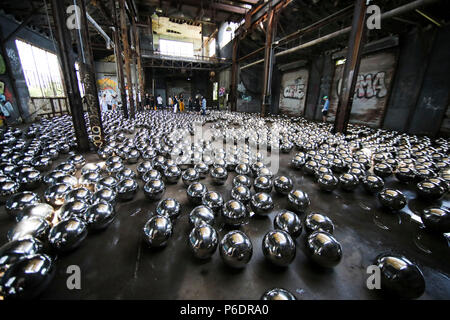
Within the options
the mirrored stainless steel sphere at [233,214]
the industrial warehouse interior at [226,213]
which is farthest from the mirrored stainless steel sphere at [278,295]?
the mirrored stainless steel sphere at [233,214]

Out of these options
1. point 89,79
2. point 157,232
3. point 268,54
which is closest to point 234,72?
point 268,54

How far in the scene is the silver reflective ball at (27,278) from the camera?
982 mm

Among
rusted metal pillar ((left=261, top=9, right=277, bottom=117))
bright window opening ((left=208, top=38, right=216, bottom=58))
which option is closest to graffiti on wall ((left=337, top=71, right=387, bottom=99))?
rusted metal pillar ((left=261, top=9, right=277, bottom=117))

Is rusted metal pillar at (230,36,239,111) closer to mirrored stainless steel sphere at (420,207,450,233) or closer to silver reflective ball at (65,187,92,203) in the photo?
silver reflective ball at (65,187,92,203)

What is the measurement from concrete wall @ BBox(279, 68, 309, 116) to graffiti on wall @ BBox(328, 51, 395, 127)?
4462 millimetres

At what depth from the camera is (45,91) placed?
11406mm

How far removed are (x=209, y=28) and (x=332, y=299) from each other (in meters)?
28.7

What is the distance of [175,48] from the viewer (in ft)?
81.7

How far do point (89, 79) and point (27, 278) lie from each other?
4026mm

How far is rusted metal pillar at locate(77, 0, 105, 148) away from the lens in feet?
12.0

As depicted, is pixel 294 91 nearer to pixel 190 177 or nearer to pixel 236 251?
pixel 190 177

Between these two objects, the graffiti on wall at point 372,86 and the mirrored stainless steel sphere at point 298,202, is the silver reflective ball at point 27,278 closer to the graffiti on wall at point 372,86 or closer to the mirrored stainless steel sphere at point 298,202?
the mirrored stainless steel sphere at point 298,202
